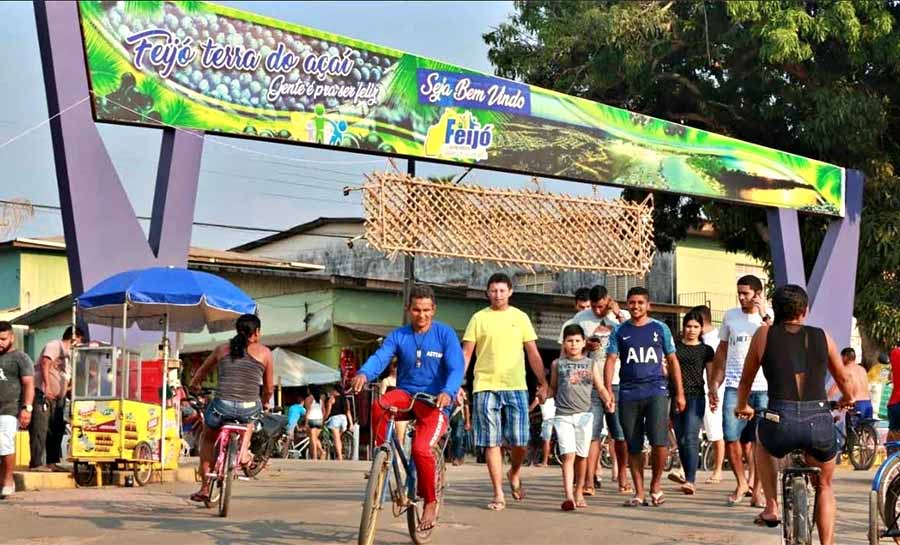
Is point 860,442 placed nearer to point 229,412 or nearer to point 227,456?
point 229,412

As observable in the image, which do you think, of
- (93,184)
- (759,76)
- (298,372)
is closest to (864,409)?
(759,76)

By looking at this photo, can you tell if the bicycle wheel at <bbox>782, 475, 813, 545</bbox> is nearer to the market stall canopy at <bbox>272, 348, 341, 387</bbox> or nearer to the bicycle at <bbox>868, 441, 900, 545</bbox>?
the bicycle at <bbox>868, 441, 900, 545</bbox>

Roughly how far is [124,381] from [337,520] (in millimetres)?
4060

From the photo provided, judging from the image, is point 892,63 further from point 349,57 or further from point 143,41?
point 143,41

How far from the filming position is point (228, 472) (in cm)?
1054

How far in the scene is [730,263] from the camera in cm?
4116

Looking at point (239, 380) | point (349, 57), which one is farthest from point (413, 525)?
point (349, 57)

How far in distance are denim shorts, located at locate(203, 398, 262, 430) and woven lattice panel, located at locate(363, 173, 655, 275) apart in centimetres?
613

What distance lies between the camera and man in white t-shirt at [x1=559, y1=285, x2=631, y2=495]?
12.1 m

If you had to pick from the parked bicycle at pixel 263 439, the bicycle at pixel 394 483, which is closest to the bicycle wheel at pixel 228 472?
the parked bicycle at pixel 263 439

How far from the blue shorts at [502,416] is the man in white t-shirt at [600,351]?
997 millimetres

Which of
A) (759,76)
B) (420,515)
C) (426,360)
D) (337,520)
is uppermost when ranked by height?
(759,76)

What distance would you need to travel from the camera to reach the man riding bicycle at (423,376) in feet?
29.1

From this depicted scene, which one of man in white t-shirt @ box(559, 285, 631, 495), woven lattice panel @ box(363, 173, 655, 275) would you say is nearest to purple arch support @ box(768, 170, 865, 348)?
woven lattice panel @ box(363, 173, 655, 275)
